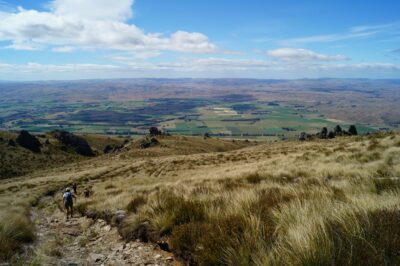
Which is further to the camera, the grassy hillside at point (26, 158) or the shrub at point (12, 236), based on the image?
the grassy hillside at point (26, 158)

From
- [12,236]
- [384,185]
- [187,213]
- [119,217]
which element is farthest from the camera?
[119,217]

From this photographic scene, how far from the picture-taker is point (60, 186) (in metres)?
32.7

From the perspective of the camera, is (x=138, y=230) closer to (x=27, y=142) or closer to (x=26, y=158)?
(x=26, y=158)

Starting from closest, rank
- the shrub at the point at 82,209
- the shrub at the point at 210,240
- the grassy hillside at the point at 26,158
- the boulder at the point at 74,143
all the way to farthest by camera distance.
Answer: the shrub at the point at 210,240, the shrub at the point at 82,209, the grassy hillside at the point at 26,158, the boulder at the point at 74,143

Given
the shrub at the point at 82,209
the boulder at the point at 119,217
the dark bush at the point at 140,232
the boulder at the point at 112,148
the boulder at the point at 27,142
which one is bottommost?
the boulder at the point at 112,148

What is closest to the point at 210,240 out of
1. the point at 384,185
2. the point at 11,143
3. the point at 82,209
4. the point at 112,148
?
the point at 384,185

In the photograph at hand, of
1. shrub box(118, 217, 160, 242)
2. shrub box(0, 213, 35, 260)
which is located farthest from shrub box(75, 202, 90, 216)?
shrub box(118, 217, 160, 242)

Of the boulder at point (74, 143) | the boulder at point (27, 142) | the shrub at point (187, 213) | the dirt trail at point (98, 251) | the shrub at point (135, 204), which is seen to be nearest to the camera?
the dirt trail at point (98, 251)

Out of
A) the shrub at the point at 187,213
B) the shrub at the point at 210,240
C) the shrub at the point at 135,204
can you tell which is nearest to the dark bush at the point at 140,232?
the shrub at the point at 187,213

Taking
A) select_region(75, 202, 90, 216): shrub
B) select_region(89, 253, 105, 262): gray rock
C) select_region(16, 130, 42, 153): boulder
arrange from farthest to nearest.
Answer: select_region(16, 130, 42, 153): boulder, select_region(75, 202, 90, 216): shrub, select_region(89, 253, 105, 262): gray rock

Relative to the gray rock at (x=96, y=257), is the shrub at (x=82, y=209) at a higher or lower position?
lower

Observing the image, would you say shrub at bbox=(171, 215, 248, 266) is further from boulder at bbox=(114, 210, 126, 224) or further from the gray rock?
boulder at bbox=(114, 210, 126, 224)

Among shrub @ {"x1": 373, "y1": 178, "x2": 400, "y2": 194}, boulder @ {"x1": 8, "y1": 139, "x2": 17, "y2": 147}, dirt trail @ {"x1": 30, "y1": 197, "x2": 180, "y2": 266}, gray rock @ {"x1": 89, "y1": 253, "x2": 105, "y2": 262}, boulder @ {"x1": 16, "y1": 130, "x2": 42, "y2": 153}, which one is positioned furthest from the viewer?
boulder @ {"x1": 16, "y1": 130, "x2": 42, "y2": 153}

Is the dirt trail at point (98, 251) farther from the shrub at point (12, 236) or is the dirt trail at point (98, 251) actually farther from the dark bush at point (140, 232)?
the shrub at point (12, 236)
